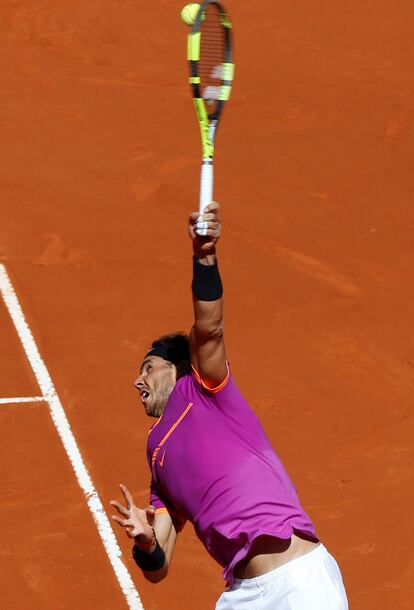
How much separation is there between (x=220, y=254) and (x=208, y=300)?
20.5 ft

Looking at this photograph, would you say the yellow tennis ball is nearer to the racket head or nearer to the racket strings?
the racket head

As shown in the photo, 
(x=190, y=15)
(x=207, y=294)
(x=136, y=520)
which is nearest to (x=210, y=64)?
(x=190, y=15)

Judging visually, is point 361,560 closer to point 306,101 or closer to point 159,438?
point 159,438

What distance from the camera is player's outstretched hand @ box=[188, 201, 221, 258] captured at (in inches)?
207

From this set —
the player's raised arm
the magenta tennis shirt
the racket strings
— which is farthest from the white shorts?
the racket strings

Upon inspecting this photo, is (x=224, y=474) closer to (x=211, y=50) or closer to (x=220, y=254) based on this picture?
(x=211, y=50)

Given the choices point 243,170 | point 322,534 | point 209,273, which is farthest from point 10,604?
point 243,170

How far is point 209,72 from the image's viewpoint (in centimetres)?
636

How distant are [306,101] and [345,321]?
4.38 meters

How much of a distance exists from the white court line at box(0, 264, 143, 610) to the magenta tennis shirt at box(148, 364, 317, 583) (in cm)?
259

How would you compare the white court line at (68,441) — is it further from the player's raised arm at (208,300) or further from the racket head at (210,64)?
the racket head at (210,64)

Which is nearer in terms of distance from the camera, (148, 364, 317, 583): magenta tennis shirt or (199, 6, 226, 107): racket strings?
(148, 364, 317, 583): magenta tennis shirt

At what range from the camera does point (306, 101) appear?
14344mm

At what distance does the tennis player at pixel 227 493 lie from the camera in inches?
214
